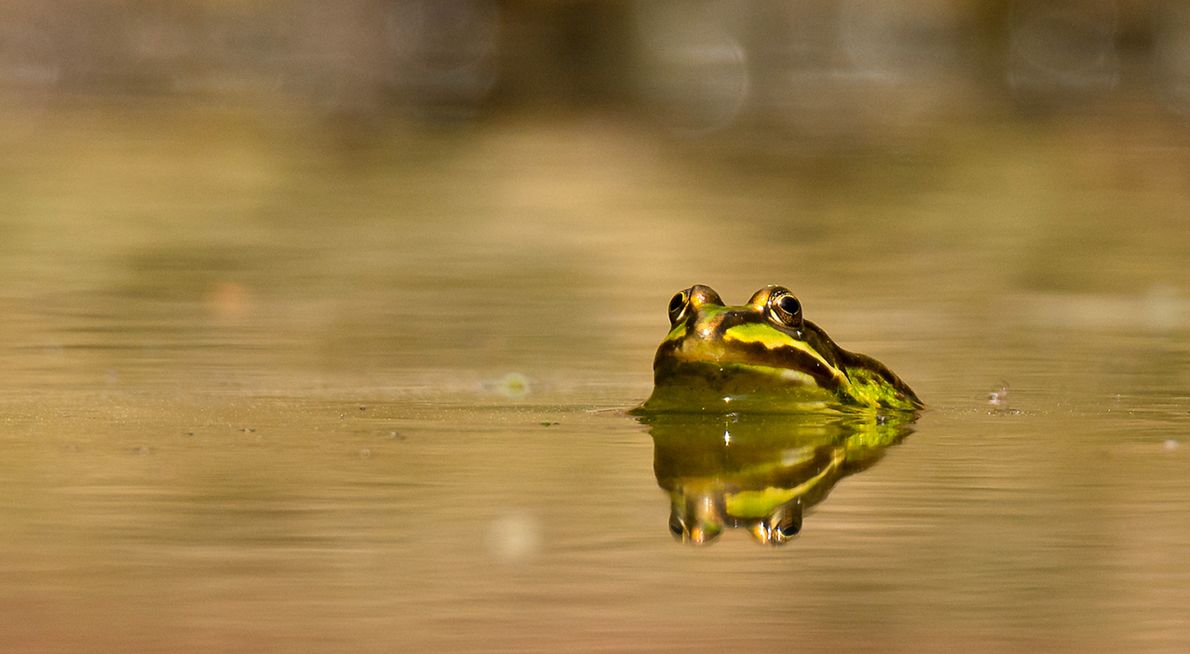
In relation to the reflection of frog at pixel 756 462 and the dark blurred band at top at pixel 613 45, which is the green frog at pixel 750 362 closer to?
the reflection of frog at pixel 756 462

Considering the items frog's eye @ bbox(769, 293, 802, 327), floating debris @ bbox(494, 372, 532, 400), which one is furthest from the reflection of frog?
floating debris @ bbox(494, 372, 532, 400)

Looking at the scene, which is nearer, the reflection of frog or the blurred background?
the blurred background

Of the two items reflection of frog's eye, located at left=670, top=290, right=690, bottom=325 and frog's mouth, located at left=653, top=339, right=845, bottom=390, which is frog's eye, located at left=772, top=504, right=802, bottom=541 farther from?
reflection of frog's eye, located at left=670, top=290, right=690, bottom=325

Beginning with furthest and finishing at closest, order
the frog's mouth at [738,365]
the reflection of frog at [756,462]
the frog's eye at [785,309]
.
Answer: the frog's eye at [785,309]
the frog's mouth at [738,365]
the reflection of frog at [756,462]

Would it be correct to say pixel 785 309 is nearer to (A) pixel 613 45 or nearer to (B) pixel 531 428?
(B) pixel 531 428

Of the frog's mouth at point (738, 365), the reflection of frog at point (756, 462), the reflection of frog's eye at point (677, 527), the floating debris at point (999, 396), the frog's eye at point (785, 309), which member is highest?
the frog's eye at point (785, 309)

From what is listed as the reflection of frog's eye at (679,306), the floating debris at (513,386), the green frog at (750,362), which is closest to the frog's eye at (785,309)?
the green frog at (750,362)

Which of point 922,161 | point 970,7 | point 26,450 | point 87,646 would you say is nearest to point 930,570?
point 87,646
